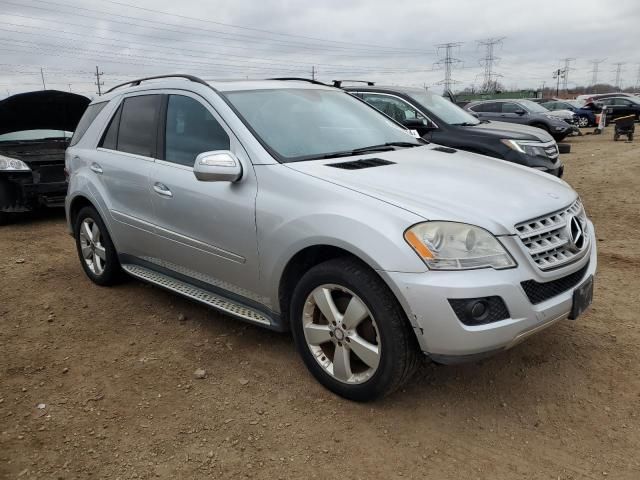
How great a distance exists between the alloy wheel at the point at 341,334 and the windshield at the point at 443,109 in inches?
205

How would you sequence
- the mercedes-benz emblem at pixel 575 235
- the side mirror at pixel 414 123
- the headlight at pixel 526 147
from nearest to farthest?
the mercedes-benz emblem at pixel 575 235, the headlight at pixel 526 147, the side mirror at pixel 414 123

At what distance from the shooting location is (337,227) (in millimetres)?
2648

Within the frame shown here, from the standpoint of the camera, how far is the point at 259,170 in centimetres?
308

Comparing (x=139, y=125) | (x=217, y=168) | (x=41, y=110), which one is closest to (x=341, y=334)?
(x=217, y=168)

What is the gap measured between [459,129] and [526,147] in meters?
0.87

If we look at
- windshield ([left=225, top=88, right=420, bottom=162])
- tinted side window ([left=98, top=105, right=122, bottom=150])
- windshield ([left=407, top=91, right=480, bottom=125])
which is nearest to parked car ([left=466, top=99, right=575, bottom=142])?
windshield ([left=407, top=91, right=480, bottom=125])

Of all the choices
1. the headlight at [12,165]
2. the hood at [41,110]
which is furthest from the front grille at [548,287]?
the hood at [41,110]

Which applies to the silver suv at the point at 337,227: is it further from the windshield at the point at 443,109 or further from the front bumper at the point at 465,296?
the windshield at the point at 443,109

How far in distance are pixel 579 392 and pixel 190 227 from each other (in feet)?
8.00

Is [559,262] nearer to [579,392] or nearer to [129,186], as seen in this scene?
[579,392]

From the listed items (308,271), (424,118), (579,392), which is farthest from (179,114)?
(424,118)

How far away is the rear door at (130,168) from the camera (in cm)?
388

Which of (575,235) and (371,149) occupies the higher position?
(371,149)

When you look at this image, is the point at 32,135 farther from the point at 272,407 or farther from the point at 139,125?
the point at 272,407
